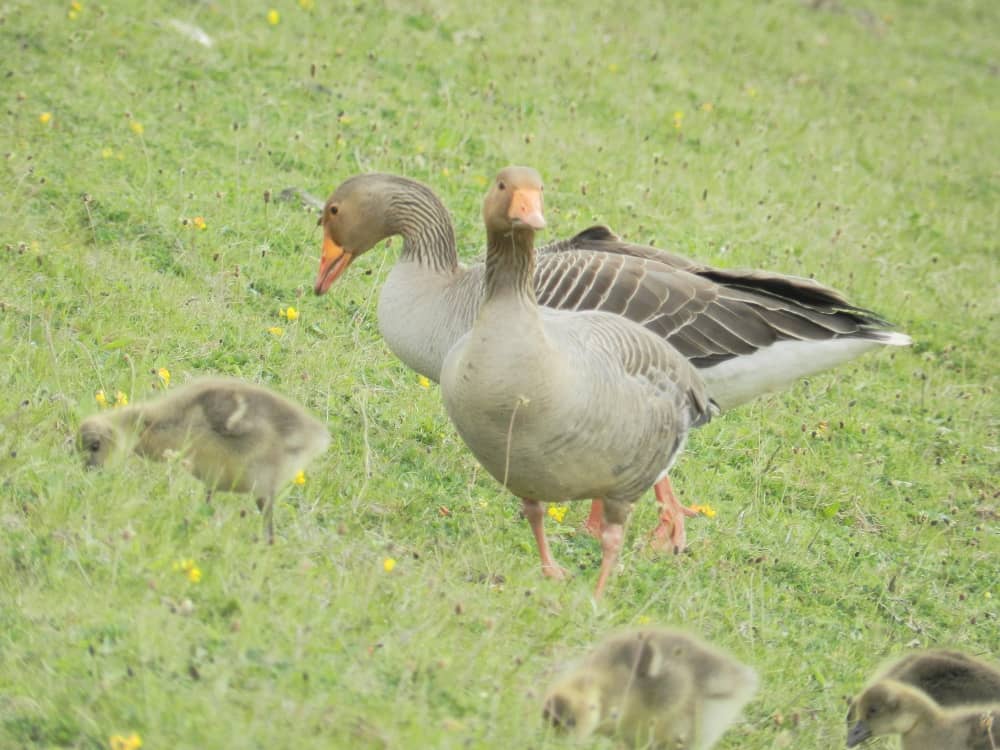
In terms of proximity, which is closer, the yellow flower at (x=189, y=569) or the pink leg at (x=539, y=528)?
the yellow flower at (x=189, y=569)

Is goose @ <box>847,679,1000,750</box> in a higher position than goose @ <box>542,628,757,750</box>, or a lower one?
lower

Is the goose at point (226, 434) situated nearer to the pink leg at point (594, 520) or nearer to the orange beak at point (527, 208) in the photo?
the orange beak at point (527, 208)

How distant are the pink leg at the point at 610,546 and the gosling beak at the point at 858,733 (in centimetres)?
122

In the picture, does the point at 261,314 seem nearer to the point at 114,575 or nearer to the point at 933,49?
the point at 114,575

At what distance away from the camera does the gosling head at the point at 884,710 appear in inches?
202

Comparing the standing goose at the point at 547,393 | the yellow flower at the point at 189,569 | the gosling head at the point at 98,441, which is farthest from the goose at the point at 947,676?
the gosling head at the point at 98,441

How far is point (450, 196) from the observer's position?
390 inches

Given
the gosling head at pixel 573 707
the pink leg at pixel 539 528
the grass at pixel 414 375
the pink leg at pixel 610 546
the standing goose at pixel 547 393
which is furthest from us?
the pink leg at pixel 539 528

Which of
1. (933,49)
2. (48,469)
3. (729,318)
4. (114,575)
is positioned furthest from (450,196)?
(933,49)

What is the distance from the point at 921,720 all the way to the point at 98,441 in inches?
133

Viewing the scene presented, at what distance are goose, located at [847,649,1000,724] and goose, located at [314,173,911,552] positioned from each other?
1.52 meters

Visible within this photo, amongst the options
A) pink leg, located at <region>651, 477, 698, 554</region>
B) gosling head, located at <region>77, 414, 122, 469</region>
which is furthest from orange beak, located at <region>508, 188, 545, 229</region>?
pink leg, located at <region>651, 477, 698, 554</region>

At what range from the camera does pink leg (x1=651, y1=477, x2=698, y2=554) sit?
6852 mm

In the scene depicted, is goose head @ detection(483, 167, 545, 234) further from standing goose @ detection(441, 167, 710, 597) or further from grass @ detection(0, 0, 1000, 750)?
grass @ detection(0, 0, 1000, 750)
